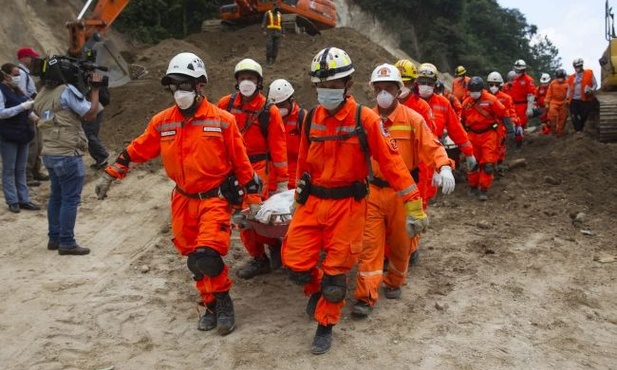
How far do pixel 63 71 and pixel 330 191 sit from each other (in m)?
3.64

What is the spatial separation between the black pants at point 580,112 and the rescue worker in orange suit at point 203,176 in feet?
37.7

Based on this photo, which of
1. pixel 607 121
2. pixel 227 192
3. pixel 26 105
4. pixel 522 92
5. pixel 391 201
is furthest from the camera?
pixel 522 92

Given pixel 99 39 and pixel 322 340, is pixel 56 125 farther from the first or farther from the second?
pixel 99 39

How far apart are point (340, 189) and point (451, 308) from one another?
1741 millimetres

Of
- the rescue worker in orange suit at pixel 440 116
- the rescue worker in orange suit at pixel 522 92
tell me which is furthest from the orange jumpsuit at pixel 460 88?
the rescue worker in orange suit at pixel 440 116

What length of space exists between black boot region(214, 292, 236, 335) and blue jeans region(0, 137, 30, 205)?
4.70 meters

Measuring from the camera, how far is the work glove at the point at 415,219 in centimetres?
424

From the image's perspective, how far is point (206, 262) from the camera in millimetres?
4574

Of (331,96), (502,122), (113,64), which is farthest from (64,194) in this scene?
(113,64)

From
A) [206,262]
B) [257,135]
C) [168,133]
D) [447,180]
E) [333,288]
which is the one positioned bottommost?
[333,288]

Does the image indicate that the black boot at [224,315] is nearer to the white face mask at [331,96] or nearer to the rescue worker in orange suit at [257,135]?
the rescue worker in orange suit at [257,135]

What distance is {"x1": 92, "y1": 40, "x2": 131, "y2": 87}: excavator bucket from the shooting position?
46.3ft

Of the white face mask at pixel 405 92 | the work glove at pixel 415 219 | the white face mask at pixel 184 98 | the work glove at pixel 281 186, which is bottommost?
the work glove at pixel 281 186

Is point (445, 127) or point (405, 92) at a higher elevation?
point (405, 92)
